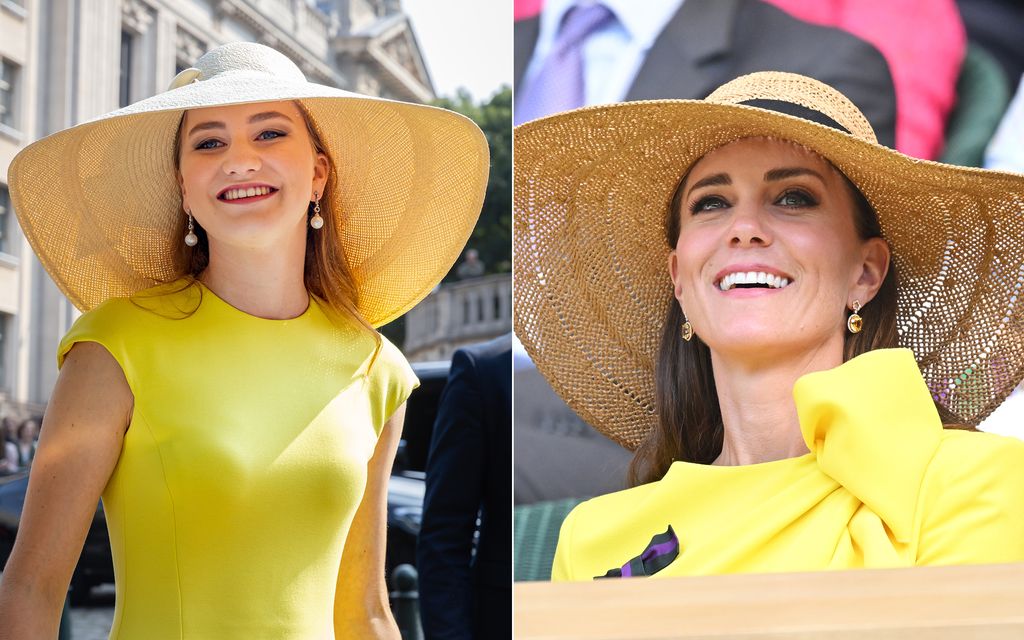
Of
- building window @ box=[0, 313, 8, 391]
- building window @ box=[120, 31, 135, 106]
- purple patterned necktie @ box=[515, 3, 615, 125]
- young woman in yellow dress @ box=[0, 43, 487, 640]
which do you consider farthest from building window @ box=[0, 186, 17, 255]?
young woman in yellow dress @ box=[0, 43, 487, 640]

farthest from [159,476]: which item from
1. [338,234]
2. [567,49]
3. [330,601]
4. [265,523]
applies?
[567,49]

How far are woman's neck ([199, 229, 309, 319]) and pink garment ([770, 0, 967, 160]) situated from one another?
1.25 metres

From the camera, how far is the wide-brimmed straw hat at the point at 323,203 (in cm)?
125

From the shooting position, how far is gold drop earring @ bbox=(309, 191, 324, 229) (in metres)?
1.25

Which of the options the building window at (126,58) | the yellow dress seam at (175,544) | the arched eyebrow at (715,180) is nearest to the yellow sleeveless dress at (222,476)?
the yellow dress seam at (175,544)

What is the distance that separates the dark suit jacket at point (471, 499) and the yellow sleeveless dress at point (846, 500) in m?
0.14

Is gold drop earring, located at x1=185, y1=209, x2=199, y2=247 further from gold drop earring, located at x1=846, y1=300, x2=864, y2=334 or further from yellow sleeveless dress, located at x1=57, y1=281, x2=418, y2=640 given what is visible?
gold drop earring, located at x1=846, y1=300, x2=864, y2=334

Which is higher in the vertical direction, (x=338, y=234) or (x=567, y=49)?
(x=567, y=49)

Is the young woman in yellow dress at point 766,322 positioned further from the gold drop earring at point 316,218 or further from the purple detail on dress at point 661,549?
the gold drop earring at point 316,218

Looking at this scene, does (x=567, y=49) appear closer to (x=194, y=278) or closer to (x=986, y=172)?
(x=986, y=172)

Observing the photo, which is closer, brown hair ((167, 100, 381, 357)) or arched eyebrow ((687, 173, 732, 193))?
brown hair ((167, 100, 381, 357))

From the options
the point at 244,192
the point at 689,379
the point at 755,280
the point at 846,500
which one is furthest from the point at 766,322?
the point at 244,192

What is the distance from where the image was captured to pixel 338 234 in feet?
4.26

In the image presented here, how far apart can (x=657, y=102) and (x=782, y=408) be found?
1.62ft
